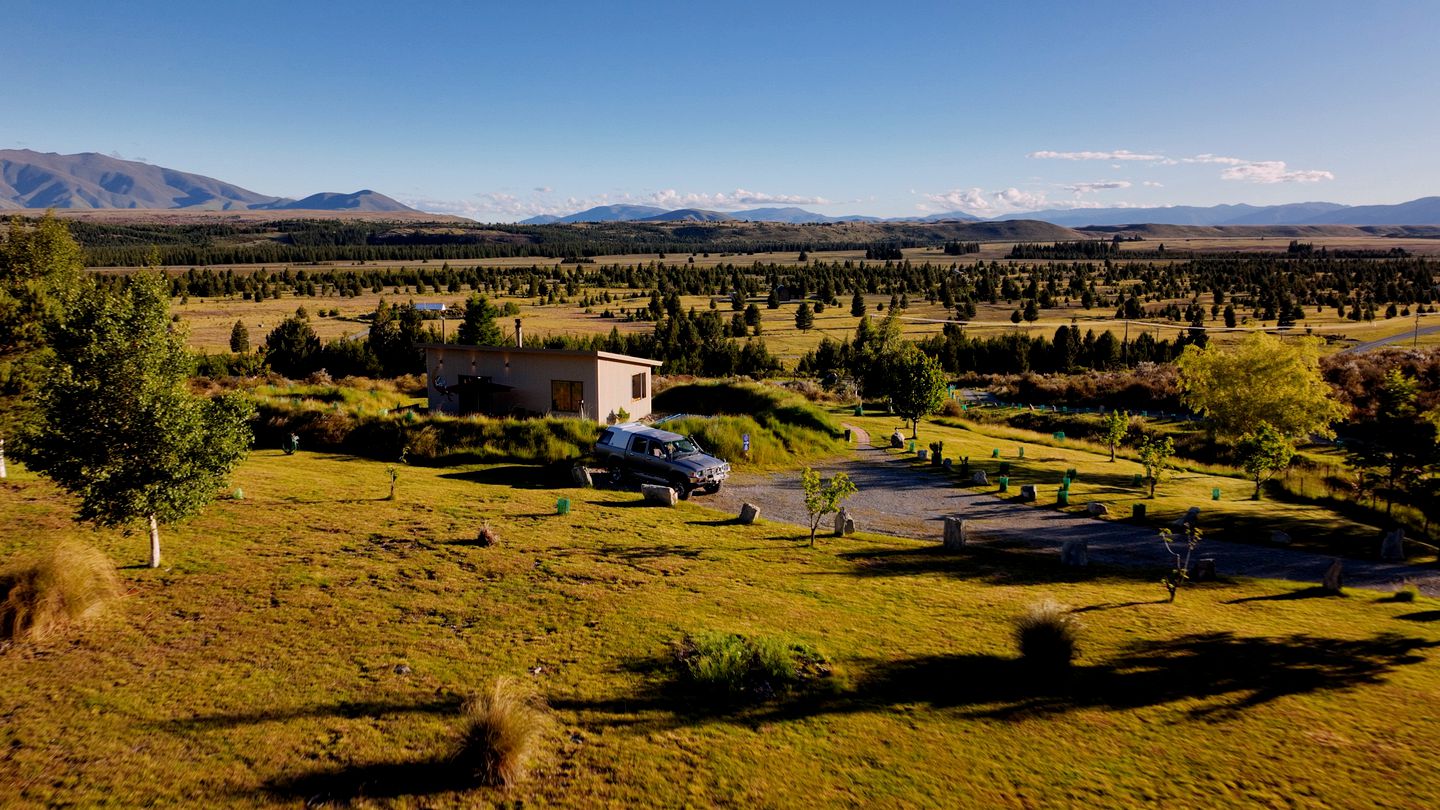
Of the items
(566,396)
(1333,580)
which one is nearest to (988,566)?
(1333,580)

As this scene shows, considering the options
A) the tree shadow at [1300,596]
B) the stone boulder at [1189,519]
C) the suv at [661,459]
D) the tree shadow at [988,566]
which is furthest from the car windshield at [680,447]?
the tree shadow at [1300,596]

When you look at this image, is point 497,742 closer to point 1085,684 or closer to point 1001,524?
point 1085,684

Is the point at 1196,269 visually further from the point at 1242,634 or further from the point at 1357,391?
the point at 1242,634

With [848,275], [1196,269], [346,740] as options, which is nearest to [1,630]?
[346,740]

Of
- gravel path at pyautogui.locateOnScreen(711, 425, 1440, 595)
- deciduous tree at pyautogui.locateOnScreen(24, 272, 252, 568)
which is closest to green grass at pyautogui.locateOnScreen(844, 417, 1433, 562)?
gravel path at pyautogui.locateOnScreen(711, 425, 1440, 595)

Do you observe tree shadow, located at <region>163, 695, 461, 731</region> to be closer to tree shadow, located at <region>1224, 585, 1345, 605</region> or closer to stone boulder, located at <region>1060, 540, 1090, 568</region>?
stone boulder, located at <region>1060, 540, 1090, 568</region>
